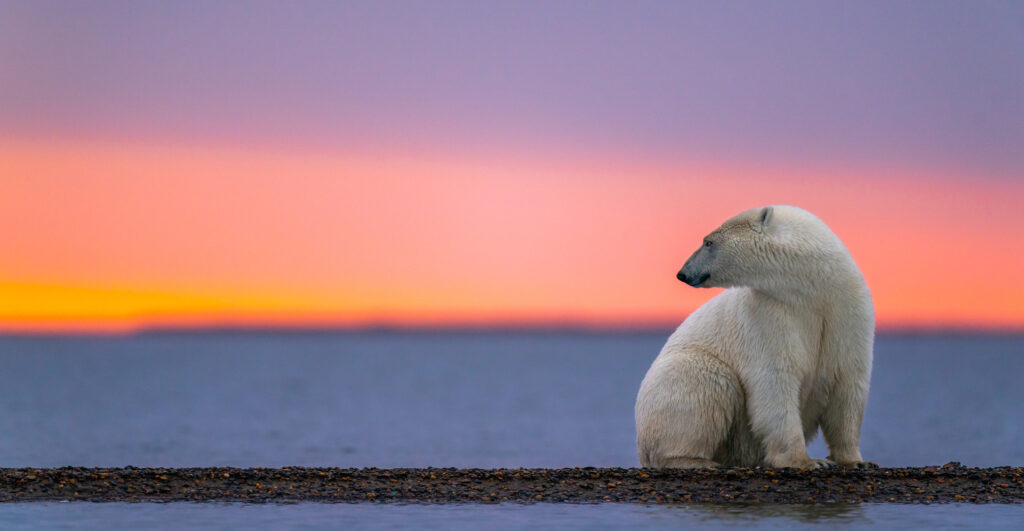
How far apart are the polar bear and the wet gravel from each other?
68 cm

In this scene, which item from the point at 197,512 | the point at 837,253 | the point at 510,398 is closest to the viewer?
the point at 197,512

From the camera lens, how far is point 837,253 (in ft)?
37.0

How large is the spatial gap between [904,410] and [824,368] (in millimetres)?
62109


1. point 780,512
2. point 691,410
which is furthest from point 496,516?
point 691,410

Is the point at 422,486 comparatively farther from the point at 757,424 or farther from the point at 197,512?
the point at 757,424

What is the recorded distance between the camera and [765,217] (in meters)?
11.5

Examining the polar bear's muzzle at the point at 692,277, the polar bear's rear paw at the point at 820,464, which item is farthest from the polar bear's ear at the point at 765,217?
the polar bear's rear paw at the point at 820,464

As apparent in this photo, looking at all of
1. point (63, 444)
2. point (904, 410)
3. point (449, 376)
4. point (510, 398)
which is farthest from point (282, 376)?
point (63, 444)

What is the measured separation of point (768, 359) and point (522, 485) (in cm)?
248

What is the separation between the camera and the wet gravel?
33.1ft

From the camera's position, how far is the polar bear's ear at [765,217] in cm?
1152

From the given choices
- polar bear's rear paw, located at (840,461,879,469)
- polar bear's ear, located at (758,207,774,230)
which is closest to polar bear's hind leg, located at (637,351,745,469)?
polar bear's rear paw, located at (840,461,879,469)

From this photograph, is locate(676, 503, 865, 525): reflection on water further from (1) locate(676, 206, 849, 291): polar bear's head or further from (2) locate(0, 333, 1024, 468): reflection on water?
(2) locate(0, 333, 1024, 468): reflection on water

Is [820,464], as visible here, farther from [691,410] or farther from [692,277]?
[692,277]
